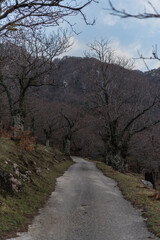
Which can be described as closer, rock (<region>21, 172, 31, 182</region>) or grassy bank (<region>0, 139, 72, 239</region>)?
grassy bank (<region>0, 139, 72, 239</region>)

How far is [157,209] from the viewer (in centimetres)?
859

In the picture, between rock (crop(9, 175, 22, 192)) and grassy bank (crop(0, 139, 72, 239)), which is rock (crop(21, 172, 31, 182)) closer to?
grassy bank (crop(0, 139, 72, 239))

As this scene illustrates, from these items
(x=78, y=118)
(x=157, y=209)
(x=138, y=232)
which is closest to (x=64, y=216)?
(x=138, y=232)

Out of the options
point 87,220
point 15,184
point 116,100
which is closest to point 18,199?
point 15,184

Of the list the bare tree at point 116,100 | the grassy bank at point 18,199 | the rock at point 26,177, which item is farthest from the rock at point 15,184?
the bare tree at point 116,100

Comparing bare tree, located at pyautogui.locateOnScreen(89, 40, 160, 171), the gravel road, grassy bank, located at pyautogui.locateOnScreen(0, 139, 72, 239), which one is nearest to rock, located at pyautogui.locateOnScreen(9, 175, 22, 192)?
grassy bank, located at pyautogui.locateOnScreen(0, 139, 72, 239)

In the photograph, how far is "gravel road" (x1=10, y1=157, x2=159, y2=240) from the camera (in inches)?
247

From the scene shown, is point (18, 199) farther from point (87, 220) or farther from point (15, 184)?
point (87, 220)

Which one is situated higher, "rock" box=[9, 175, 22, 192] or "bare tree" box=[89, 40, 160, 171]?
"bare tree" box=[89, 40, 160, 171]

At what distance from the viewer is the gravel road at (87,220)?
627cm

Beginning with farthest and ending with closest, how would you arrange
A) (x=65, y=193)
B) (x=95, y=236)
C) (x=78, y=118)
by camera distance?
(x=78, y=118), (x=65, y=193), (x=95, y=236)

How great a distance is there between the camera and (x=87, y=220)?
25.1 feet

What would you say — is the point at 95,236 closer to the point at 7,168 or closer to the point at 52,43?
the point at 7,168

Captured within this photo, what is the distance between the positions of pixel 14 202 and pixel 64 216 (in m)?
1.70
